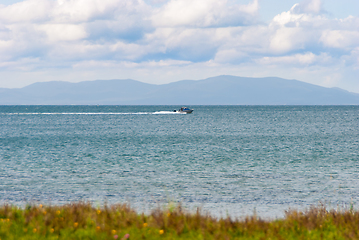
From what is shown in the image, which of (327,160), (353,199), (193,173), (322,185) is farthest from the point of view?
(327,160)

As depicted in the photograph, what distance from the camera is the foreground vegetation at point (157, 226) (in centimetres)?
1086

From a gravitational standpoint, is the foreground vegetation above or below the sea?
above

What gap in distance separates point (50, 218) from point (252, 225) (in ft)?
18.9

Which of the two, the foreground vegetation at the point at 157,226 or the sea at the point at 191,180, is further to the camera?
the sea at the point at 191,180

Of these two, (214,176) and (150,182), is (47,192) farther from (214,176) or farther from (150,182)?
(214,176)

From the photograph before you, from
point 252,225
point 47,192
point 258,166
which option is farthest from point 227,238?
point 258,166

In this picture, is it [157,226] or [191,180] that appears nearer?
[157,226]

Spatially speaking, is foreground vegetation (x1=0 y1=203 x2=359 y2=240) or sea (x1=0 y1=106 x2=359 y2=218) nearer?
foreground vegetation (x1=0 y1=203 x2=359 y2=240)

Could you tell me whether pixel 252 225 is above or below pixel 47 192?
above

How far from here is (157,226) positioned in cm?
1151

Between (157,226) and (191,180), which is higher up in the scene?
(157,226)

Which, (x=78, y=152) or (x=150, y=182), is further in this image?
(x=78, y=152)

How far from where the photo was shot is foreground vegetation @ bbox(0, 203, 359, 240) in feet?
35.6

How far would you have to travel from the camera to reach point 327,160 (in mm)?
39406
